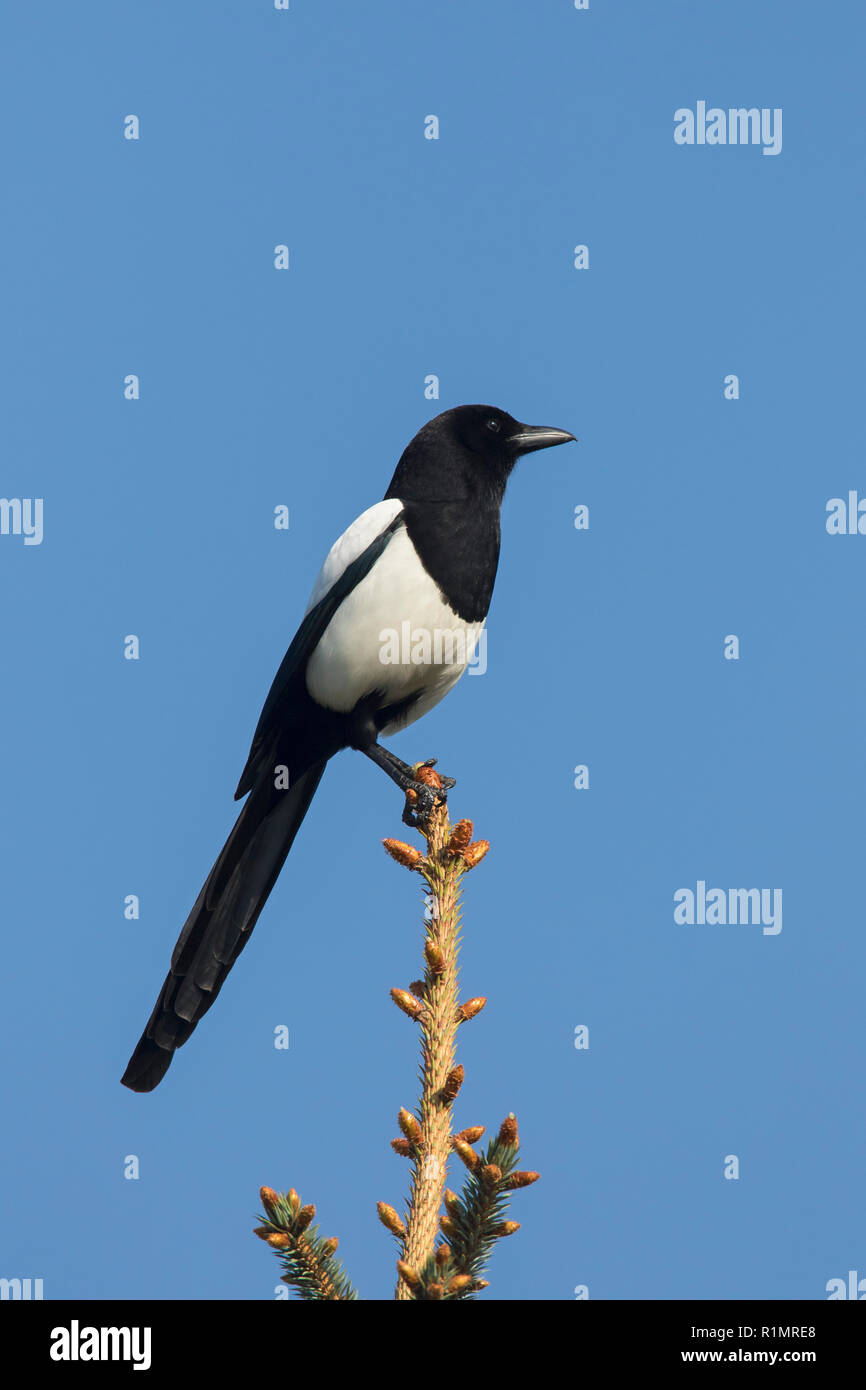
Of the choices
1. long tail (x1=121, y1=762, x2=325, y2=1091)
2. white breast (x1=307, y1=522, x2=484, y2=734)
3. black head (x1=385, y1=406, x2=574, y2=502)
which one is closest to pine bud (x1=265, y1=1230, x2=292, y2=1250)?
long tail (x1=121, y1=762, x2=325, y2=1091)

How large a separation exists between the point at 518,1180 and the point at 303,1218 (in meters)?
0.36

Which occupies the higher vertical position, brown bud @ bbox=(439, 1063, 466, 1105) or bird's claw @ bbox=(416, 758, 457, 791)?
bird's claw @ bbox=(416, 758, 457, 791)

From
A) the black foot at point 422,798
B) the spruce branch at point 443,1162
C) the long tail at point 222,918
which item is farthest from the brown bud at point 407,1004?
the long tail at point 222,918

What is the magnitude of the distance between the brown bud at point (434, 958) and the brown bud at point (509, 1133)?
45 cm

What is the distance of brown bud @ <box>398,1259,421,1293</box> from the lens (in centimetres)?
206

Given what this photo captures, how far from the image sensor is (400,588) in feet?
16.0

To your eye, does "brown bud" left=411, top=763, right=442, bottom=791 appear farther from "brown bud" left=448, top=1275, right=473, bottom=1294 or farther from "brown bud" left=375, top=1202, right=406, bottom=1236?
"brown bud" left=448, top=1275, right=473, bottom=1294

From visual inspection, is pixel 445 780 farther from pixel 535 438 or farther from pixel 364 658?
pixel 535 438

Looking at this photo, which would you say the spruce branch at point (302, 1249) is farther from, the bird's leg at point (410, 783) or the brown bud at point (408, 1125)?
the bird's leg at point (410, 783)

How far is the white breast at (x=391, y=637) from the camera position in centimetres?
488
